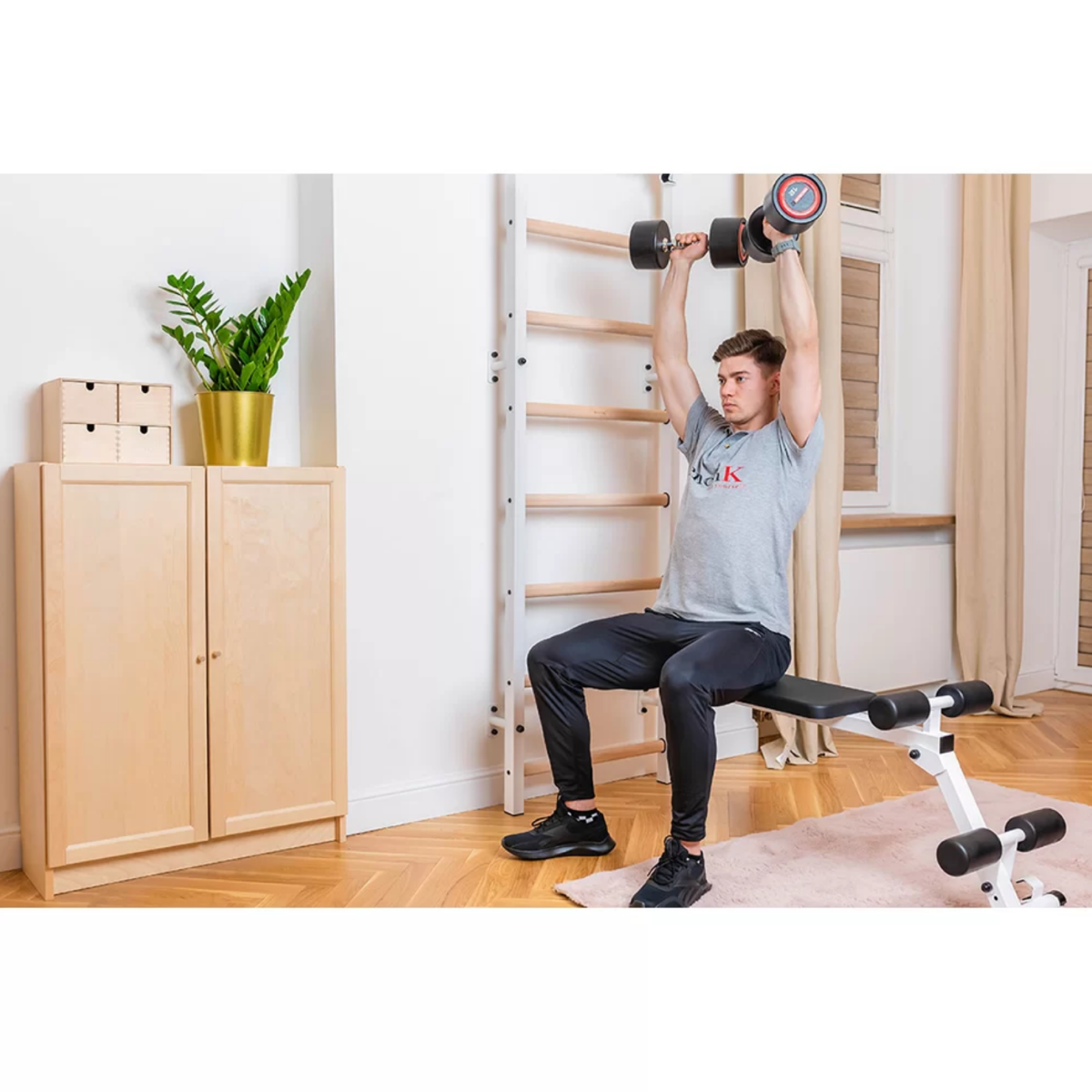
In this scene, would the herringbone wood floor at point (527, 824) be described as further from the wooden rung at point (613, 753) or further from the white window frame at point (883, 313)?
the white window frame at point (883, 313)

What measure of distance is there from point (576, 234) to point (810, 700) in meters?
1.47

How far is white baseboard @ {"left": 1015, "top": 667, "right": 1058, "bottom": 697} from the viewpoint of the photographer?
445 centimetres

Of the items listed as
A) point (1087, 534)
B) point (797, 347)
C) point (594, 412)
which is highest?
point (797, 347)

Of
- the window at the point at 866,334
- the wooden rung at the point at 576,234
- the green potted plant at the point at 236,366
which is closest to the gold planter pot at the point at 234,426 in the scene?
the green potted plant at the point at 236,366

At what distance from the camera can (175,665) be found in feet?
7.65

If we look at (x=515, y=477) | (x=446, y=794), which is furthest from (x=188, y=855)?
(x=515, y=477)

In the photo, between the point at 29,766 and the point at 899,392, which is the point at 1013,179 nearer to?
the point at 899,392

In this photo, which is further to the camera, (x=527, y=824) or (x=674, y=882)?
(x=527, y=824)

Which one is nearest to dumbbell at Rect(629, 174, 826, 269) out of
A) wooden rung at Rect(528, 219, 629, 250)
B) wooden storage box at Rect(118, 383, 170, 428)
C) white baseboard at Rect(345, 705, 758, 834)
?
wooden rung at Rect(528, 219, 629, 250)

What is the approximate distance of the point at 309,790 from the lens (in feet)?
8.29

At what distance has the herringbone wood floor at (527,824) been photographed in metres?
2.25

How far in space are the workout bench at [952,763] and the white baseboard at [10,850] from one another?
178cm

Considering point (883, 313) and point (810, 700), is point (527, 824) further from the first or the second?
point (883, 313)

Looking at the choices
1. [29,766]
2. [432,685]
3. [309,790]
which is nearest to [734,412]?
[432,685]
